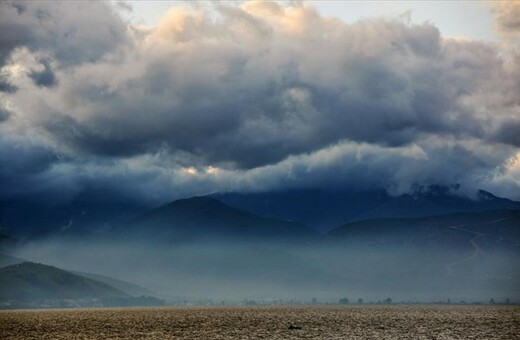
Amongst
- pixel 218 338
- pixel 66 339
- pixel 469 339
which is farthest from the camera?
pixel 66 339

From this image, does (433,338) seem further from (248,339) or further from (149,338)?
(149,338)

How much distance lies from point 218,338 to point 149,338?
20202mm

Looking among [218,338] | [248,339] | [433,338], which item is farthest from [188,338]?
[433,338]

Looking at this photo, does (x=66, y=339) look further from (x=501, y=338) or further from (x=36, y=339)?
(x=501, y=338)

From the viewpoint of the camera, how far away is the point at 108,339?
6821 inches

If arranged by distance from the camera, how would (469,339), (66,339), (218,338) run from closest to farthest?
(469,339), (218,338), (66,339)

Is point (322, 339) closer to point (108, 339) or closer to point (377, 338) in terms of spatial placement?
point (377, 338)

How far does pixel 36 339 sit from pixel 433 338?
351ft

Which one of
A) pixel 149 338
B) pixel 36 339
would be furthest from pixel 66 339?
pixel 149 338

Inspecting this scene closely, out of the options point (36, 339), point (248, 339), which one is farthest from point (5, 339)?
point (248, 339)

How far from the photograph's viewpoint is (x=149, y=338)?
171500mm

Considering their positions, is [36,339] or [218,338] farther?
[36,339]

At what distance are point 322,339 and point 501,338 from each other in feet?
140

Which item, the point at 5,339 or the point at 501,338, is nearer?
the point at 501,338
